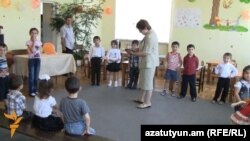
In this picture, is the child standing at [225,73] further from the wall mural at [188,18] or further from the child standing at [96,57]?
the wall mural at [188,18]

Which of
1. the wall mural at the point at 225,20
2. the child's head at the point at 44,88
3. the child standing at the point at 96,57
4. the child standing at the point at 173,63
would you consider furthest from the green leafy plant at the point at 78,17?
the child's head at the point at 44,88

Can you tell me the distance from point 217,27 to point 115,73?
10.3 feet

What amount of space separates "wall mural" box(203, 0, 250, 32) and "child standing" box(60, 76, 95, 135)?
6.19 meters

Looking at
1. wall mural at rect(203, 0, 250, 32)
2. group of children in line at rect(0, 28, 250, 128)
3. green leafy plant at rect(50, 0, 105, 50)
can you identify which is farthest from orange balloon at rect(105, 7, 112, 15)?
group of children in line at rect(0, 28, 250, 128)

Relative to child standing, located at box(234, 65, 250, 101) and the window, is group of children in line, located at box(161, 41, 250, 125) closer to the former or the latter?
child standing, located at box(234, 65, 250, 101)

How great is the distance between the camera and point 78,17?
27.2 feet

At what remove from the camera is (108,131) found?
161 inches

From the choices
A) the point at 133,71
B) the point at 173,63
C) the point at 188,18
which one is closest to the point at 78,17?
the point at 133,71

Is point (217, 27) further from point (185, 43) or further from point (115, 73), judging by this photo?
point (115, 73)

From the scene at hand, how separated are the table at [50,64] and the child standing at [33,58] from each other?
31 cm

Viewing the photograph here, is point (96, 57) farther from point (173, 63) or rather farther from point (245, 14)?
point (245, 14)

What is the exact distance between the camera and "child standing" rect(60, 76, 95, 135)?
291 cm

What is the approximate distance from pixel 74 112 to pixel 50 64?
351 cm

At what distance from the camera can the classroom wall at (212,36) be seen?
320 inches
